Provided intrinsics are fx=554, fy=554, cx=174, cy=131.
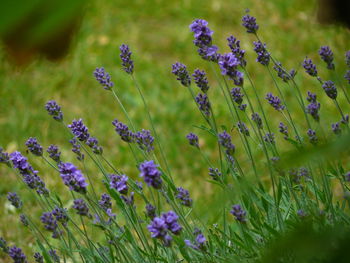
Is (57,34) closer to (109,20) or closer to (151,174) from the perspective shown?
(151,174)

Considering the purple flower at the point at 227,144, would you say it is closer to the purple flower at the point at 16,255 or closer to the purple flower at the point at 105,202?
the purple flower at the point at 105,202

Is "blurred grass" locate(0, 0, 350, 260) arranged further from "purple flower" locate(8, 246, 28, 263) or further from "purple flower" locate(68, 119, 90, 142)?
"purple flower" locate(68, 119, 90, 142)

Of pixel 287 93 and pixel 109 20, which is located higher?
pixel 109 20

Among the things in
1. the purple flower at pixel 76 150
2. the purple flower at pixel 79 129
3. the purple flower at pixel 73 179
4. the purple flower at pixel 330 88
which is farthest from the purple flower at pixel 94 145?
the purple flower at pixel 330 88

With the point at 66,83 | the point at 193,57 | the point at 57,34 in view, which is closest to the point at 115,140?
the point at 66,83

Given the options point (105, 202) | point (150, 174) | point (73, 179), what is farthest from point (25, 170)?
point (150, 174)

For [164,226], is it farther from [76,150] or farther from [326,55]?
[326,55]
